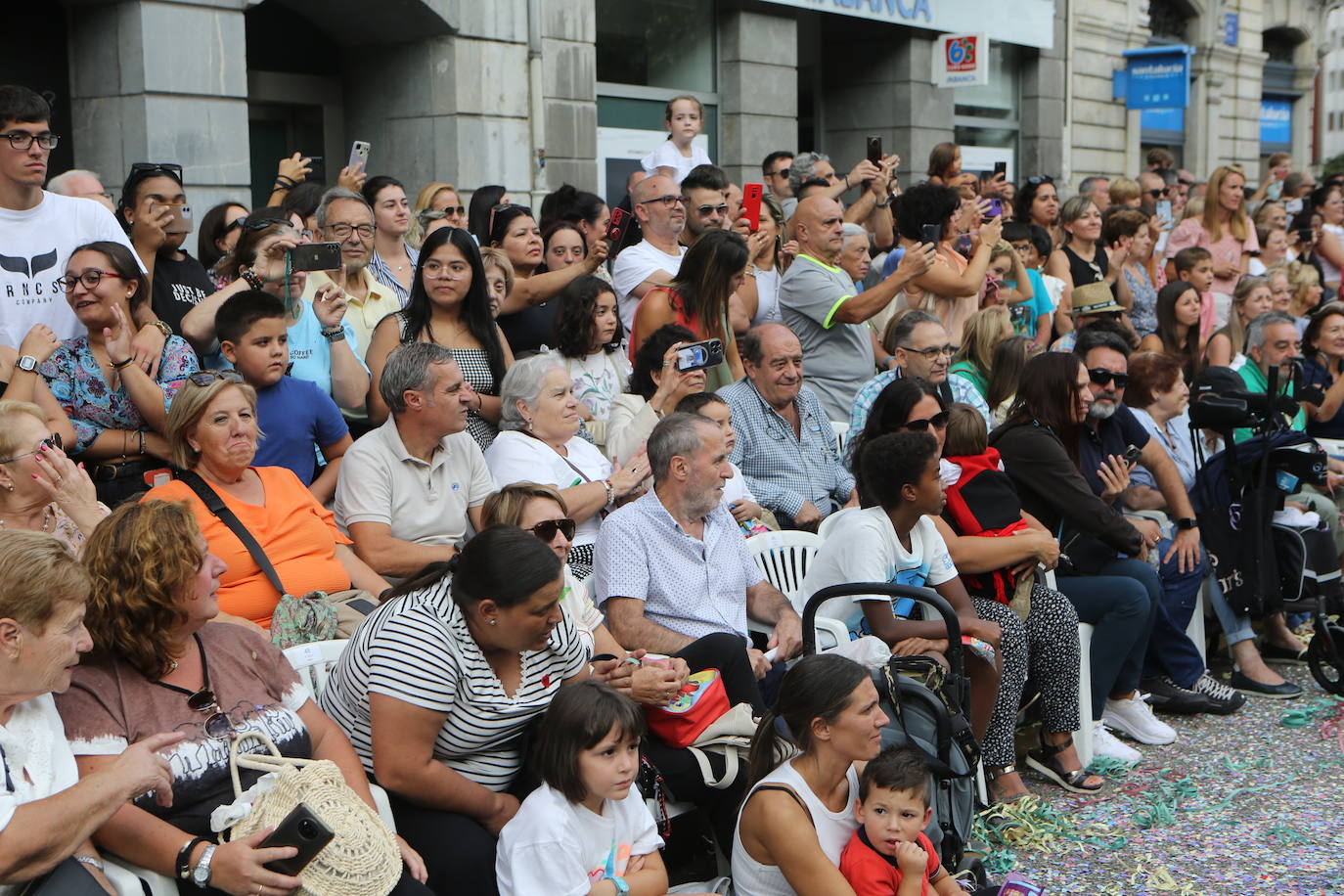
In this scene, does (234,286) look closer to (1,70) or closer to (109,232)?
(109,232)

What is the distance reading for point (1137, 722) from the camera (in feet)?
19.2

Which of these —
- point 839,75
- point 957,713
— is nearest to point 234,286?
point 957,713

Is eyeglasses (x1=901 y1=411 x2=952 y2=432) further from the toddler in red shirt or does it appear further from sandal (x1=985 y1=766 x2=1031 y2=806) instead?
the toddler in red shirt

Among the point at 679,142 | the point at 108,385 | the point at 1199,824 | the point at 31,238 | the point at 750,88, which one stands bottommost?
the point at 1199,824

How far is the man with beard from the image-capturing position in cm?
616

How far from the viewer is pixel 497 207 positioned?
7242mm

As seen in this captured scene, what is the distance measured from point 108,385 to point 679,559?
1.96m

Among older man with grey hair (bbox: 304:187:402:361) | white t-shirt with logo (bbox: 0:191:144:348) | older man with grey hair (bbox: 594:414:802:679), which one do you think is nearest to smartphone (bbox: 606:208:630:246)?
older man with grey hair (bbox: 304:187:402:361)

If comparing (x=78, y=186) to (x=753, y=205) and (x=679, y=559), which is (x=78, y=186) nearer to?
(x=679, y=559)

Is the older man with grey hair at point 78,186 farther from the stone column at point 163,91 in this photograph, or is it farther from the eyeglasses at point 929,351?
the eyeglasses at point 929,351

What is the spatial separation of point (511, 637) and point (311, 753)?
0.55 m

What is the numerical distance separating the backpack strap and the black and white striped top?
491 millimetres

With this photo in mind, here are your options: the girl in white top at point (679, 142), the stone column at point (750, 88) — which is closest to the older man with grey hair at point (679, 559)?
the girl in white top at point (679, 142)


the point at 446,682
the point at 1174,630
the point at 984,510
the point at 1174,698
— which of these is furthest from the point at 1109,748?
the point at 446,682
